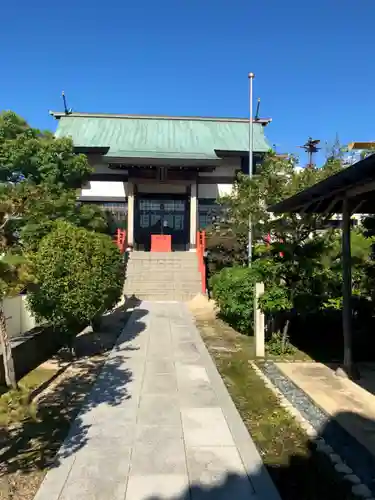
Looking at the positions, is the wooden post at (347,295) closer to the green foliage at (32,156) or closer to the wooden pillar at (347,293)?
the wooden pillar at (347,293)

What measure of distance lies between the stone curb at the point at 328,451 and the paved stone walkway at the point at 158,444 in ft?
2.19

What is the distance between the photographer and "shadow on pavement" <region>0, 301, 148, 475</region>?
4.25 meters

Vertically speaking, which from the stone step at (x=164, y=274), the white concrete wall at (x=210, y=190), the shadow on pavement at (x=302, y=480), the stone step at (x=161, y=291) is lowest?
the shadow on pavement at (x=302, y=480)

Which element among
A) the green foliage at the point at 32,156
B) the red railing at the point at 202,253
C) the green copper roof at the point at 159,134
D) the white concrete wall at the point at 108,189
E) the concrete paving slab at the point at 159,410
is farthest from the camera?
the green copper roof at the point at 159,134

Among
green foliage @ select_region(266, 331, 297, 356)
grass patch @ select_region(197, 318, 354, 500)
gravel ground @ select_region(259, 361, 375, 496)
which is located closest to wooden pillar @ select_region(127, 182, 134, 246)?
green foliage @ select_region(266, 331, 297, 356)

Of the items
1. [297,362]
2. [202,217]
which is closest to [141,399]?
[297,362]

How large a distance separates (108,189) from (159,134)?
16.5 ft

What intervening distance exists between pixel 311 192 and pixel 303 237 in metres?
2.64

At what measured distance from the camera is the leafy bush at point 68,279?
716cm

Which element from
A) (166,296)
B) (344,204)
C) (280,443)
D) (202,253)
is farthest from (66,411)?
(202,253)

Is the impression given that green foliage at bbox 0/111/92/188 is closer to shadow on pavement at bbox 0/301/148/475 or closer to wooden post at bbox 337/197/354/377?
shadow on pavement at bbox 0/301/148/475

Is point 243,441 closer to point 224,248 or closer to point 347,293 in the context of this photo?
point 347,293

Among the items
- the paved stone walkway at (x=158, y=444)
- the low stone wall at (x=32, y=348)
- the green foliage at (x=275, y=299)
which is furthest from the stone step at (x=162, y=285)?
the paved stone walkway at (x=158, y=444)

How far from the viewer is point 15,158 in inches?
725
